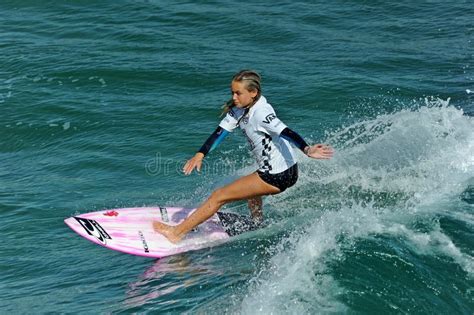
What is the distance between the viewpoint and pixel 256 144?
9.25 m

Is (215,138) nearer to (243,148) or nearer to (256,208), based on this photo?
(256,208)

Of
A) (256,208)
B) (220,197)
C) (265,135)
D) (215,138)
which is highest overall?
(265,135)

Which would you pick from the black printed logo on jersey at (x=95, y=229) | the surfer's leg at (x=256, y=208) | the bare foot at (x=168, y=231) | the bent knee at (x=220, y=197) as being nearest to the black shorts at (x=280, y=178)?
the bent knee at (x=220, y=197)

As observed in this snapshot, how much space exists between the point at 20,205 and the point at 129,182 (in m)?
1.72

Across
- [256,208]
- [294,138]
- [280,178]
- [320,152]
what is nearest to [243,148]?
[256,208]

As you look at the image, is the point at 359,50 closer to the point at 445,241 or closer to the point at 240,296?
the point at 445,241

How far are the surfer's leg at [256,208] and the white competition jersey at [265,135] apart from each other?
35.4 inches

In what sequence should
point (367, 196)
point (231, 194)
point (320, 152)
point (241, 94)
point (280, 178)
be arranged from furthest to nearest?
point (367, 196), point (231, 194), point (280, 178), point (241, 94), point (320, 152)

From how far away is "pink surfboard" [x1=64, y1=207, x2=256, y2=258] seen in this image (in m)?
10.0

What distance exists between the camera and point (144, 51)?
1880 cm

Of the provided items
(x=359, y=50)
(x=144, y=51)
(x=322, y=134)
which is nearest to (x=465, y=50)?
(x=359, y=50)

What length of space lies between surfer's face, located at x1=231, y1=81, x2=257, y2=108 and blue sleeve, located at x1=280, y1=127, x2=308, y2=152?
0.52 m

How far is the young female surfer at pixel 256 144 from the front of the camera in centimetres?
900

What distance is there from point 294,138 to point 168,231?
2.19 metres
